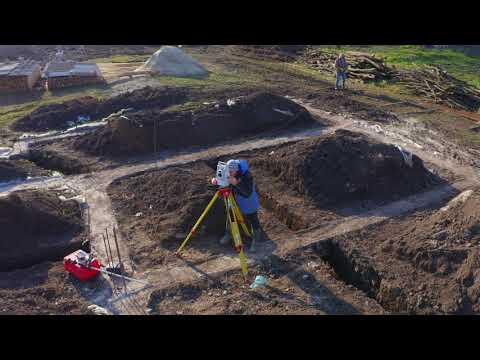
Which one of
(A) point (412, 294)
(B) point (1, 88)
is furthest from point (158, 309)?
(B) point (1, 88)

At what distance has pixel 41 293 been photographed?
782 cm

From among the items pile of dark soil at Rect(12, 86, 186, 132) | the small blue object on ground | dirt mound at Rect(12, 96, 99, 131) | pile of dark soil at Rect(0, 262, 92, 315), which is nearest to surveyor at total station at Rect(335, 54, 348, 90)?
pile of dark soil at Rect(12, 86, 186, 132)

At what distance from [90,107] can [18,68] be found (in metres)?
7.43

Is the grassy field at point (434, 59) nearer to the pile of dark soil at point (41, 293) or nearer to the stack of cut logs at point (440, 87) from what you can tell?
the stack of cut logs at point (440, 87)

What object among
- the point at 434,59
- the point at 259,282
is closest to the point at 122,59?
the point at 434,59

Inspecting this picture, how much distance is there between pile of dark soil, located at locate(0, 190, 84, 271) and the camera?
8852 mm

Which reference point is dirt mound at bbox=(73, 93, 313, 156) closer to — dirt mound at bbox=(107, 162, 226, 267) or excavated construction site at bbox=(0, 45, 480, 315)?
excavated construction site at bbox=(0, 45, 480, 315)

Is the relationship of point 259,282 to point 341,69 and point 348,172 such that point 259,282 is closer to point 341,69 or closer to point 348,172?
point 348,172

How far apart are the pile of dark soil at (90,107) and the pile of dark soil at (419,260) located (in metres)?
11.5

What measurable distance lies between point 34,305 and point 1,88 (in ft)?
55.5

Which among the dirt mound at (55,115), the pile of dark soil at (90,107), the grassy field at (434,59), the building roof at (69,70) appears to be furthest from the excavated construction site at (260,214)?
the grassy field at (434,59)

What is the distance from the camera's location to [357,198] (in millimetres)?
10930

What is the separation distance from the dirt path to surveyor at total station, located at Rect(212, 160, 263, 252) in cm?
44

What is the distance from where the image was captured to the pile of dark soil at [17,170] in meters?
12.4
